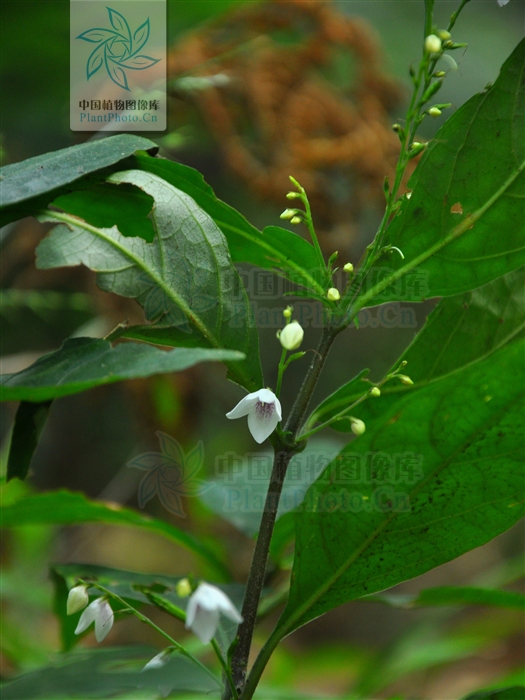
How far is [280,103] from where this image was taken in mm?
1442

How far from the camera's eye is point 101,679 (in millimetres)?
716

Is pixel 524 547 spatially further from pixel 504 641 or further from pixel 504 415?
pixel 504 415

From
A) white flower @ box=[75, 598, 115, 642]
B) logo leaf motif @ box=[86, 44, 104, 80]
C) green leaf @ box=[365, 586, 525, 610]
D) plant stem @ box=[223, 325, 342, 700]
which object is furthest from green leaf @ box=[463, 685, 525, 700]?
logo leaf motif @ box=[86, 44, 104, 80]

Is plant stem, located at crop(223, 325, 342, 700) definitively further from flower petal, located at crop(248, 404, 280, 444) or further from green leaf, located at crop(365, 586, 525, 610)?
green leaf, located at crop(365, 586, 525, 610)

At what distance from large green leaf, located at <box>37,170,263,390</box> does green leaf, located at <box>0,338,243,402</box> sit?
0.26 ft

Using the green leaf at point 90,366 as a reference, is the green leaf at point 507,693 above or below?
below

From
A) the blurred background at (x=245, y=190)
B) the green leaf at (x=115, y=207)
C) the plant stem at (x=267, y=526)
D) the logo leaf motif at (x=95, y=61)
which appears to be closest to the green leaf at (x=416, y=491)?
the plant stem at (x=267, y=526)

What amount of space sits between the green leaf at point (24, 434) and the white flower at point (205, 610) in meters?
0.20

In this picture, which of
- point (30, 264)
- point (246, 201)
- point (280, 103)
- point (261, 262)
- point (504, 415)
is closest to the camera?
point (504, 415)

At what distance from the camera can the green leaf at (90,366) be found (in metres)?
0.37

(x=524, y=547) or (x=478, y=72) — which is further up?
(x=478, y=72)

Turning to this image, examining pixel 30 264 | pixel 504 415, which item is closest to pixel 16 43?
pixel 30 264

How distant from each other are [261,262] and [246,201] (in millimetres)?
1175

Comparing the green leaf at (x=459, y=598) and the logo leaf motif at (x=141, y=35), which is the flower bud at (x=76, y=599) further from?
the logo leaf motif at (x=141, y=35)
